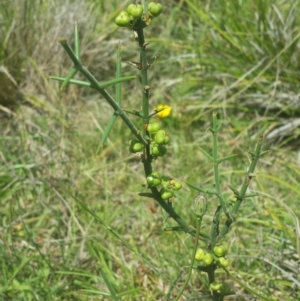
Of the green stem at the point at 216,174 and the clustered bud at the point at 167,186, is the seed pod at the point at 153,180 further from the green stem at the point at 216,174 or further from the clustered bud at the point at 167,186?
the green stem at the point at 216,174

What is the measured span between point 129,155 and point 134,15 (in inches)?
55.8

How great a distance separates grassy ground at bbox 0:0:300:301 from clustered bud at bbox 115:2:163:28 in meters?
0.74

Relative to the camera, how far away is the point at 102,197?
2.11m

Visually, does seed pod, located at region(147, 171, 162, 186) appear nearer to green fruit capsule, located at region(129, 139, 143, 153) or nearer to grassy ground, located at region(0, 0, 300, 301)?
green fruit capsule, located at region(129, 139, 143, 153)

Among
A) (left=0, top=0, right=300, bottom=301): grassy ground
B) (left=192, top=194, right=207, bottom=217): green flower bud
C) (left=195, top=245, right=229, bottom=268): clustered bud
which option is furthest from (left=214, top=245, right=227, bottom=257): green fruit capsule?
(left=0, top=0, right=300, bottom=301): grassy ground

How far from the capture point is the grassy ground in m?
1.68

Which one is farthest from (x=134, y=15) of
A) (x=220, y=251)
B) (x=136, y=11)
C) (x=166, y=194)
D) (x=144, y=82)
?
(x=220, y=251)

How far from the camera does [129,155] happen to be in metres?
2.27

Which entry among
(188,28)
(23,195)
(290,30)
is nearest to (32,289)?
(23,195)

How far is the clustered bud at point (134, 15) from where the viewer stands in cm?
87

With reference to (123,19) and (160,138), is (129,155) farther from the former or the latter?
(123,19)

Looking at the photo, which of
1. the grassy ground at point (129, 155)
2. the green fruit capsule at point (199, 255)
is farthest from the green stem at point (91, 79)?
the grassy ground at point (129, 155)

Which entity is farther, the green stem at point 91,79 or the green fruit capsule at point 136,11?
the green fruit capsule at point 136,11

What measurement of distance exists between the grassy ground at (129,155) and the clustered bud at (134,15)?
2.43 ft
